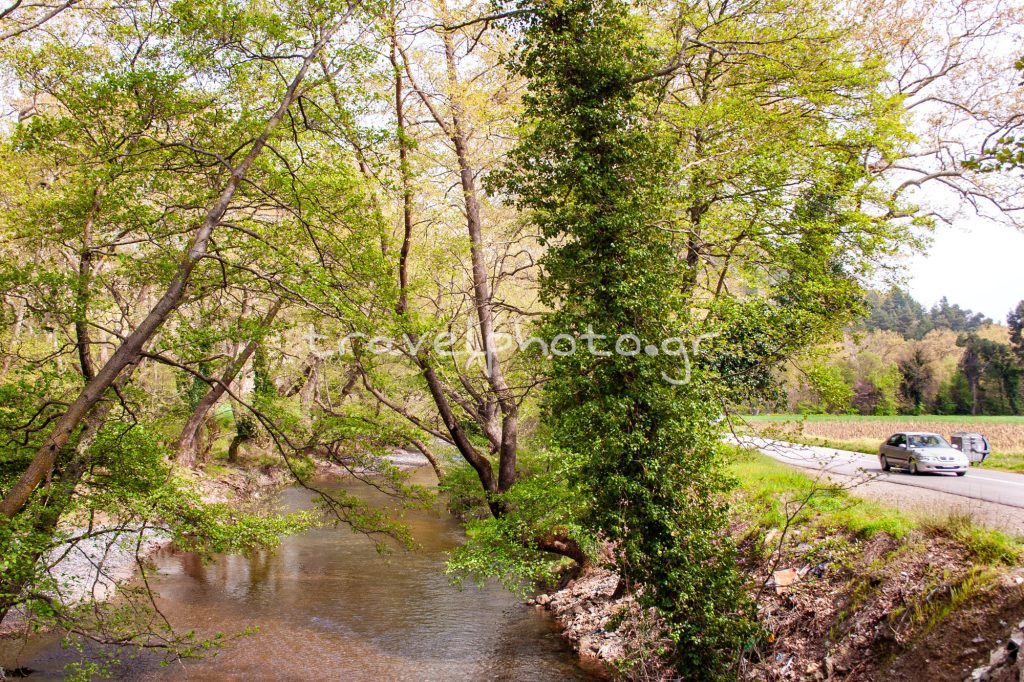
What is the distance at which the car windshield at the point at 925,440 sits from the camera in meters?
15.2

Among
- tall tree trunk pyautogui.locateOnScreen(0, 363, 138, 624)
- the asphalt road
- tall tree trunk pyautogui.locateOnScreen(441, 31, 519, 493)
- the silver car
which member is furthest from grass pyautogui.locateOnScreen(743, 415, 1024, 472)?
tall tree trunk pyautogui.locateOnScreen(0, 363, 138, 624)

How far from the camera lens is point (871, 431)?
28.2m

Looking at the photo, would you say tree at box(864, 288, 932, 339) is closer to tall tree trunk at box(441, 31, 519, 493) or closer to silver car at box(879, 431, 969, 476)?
silver car at box(879, 431, 969, 476)

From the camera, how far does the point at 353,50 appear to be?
8820 millimetres

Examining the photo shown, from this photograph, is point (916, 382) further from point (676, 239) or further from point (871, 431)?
point (676, 239)

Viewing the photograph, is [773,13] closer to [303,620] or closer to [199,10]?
[199,10]

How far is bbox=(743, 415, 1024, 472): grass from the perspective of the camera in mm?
9913

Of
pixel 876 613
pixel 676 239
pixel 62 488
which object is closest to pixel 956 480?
pixel 876 613

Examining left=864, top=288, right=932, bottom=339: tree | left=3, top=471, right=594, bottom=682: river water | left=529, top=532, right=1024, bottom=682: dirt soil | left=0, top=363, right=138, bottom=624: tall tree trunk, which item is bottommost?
left=3, top=471, right=594, bottom=682: river water

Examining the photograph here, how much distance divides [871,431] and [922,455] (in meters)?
15.1

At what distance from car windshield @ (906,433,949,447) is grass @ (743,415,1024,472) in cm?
144

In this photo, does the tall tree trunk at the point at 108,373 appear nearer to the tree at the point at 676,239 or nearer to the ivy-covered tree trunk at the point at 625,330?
the ivy-covered tree trunk at the point at 625,330

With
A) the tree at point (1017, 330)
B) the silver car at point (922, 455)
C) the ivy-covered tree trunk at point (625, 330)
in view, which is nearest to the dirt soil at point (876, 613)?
the ivy-covered tree trunk at point (625, 330)

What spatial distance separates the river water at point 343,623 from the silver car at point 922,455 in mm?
9114
